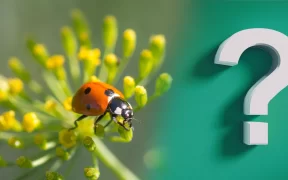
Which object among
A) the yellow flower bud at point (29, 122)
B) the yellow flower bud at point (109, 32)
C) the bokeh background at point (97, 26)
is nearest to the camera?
the yellow flower bud at point (29, 122)

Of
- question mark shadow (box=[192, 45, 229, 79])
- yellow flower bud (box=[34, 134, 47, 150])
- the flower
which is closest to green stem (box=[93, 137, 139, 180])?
the flower

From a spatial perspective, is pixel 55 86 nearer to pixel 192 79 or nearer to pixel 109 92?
pixel 109 92

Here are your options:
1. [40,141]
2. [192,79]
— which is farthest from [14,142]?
[192,79]

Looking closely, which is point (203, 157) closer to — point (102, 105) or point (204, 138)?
point (204, 138)

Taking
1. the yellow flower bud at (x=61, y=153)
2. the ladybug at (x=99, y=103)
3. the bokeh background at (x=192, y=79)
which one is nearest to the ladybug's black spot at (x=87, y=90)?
the ladybug at (x=99, y=103)

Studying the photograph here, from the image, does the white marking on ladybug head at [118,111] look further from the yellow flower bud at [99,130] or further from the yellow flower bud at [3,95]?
the yellow flower bud at [3,95]

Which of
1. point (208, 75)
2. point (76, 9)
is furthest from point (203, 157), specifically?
point (76, 9)
